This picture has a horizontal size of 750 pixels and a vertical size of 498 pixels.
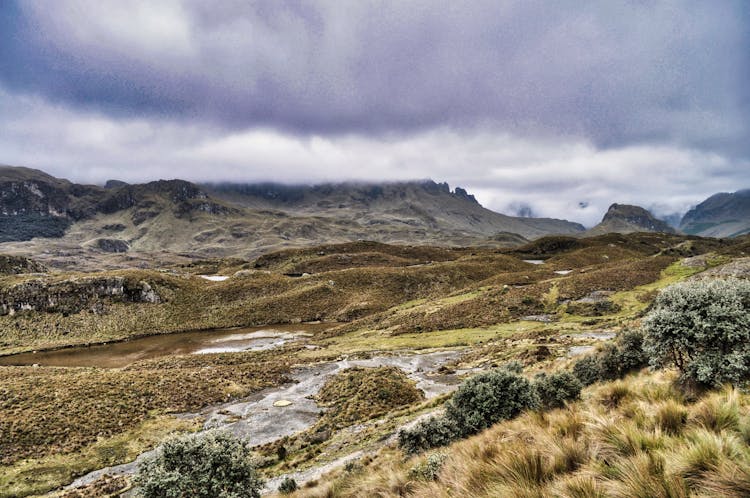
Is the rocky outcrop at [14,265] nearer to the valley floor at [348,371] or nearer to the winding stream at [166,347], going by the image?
the valley floor at [348,371]

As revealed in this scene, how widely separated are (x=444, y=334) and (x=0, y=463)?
4296 centimetres

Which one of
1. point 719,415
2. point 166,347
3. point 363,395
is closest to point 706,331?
point 719,415

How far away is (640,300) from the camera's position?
50.2 meters

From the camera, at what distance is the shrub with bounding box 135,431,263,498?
955cm

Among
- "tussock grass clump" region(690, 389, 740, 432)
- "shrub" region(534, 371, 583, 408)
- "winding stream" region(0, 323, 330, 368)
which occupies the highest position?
"tussock grass clump" region(690, 389, 740, 432)

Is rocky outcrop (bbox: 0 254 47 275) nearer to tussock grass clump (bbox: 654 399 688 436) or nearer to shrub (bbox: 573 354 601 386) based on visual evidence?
shrub (bbox: 573 354 601 386)

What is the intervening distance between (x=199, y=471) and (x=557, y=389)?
12.3m

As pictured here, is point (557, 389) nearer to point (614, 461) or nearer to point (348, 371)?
point (614, 461)

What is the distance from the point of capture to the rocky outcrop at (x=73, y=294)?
71.7 metres

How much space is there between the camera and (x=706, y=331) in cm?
1028

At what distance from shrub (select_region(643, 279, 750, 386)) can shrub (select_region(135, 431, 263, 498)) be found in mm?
12444

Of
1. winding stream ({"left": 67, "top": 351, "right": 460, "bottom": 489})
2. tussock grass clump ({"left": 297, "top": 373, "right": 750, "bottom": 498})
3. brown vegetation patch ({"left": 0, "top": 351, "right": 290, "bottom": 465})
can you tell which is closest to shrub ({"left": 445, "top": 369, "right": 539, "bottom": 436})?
tussock grass clump ({"left": 297, "top": 373, "right": 750, "bottom": 498})

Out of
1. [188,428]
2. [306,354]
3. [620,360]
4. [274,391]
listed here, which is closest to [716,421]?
[620,360]

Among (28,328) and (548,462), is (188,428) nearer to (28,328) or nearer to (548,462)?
→ (548,462)
